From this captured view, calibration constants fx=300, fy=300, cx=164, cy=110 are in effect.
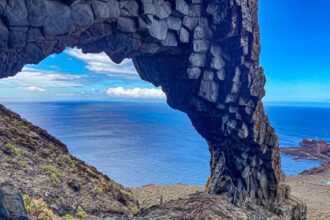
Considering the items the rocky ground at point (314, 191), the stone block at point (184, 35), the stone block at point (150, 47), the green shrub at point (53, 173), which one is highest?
the stone block at point (184, 35)

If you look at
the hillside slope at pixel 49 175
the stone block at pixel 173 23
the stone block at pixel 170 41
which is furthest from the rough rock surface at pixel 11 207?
the stone block at pixel 173 23

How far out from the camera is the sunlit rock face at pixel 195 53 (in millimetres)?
15312

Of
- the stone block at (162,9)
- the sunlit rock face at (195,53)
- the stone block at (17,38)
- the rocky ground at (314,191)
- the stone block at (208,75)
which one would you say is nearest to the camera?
the stone block at (17,38)

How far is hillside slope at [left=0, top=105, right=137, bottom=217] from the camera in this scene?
14.6 m

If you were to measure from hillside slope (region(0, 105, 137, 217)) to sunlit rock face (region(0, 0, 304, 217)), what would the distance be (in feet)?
16.8

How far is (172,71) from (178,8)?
620 cm

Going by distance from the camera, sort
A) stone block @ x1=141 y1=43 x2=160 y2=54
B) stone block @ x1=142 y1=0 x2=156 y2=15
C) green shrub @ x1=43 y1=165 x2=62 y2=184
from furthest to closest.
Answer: stone block @ x1=141 y1=43 x2=160 y2=54
stone block @ x1=142 y1=0 x2=156 y2=15
green shrub @ x1=43 y1=165 x2=62 y2=184

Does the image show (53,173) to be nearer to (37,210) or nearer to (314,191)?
(37,210)

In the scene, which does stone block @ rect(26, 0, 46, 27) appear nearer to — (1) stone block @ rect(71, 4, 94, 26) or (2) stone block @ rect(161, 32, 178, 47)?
(1) stone block @ rect(71, 4, 94, 26)

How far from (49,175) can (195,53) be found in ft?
43.9

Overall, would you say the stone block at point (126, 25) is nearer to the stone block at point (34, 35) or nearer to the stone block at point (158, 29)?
the stone block at point (158, 29)

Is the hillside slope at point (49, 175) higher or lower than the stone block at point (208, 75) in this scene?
lower

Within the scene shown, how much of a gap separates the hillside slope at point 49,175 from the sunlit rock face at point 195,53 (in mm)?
5106

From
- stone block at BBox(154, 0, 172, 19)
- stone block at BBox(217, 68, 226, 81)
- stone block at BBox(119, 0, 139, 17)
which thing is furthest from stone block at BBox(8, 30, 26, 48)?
stone block at BBox(217, 68, 226, 81)
